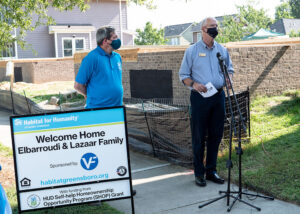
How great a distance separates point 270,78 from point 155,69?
3.07 m

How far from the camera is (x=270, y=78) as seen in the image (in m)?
10.8

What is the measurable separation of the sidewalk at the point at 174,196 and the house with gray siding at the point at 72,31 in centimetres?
2263

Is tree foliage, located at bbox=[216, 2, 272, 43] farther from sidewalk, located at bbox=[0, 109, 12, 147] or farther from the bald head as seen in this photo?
the bald head

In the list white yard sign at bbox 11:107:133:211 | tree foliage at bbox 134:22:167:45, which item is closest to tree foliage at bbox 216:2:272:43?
tree foliage at bbox 134:22:167:45

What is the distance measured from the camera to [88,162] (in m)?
4.35

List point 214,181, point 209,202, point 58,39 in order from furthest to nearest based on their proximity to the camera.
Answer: point 58,39
point 214,181
point 209,202

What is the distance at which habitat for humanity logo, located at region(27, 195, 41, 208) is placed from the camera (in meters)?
4.21

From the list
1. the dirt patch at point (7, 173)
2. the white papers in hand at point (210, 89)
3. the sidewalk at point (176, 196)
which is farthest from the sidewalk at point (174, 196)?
the dirt patch at point (7, 173)

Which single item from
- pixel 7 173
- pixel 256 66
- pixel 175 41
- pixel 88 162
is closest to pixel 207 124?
pixel 88 162

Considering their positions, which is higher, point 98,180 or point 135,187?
→ point 98,180

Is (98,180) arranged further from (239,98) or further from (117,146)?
(239,98)

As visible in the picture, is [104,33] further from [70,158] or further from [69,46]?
[69,46]

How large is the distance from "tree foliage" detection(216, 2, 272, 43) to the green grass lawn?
3495 centimetres

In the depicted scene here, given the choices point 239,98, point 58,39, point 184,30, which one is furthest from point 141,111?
point 184,30
